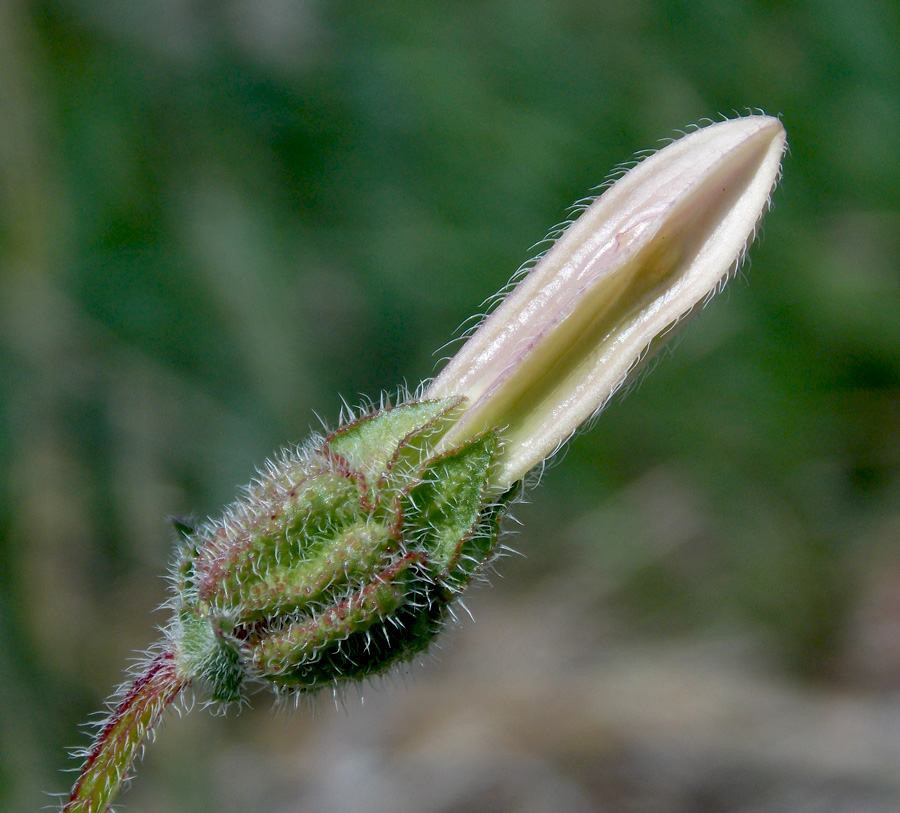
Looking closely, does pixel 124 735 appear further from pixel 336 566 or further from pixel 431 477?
pixel 431 477

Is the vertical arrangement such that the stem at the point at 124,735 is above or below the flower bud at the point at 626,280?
below

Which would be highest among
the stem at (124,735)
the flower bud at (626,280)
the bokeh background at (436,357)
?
the bokeh background at (436,357)

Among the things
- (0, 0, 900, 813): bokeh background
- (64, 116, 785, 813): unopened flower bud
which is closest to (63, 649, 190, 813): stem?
(64, 116, 785, 813): unopened flower bud

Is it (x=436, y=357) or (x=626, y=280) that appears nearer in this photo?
(x=626, y=280)

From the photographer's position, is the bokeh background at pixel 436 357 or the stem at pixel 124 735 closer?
the stem at pixel 124 735

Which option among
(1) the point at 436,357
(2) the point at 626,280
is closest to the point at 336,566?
(2) the point at 626,280

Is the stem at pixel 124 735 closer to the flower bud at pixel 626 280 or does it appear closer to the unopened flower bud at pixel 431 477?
the unopened flower bud at pixel 431 477

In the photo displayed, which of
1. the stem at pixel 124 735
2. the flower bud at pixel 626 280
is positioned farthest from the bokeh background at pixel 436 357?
the flower bud at pixel 626 280


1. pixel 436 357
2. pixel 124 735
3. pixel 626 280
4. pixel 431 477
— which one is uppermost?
pixel 436 357
